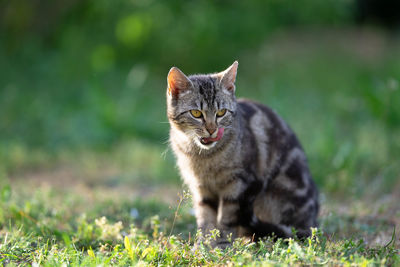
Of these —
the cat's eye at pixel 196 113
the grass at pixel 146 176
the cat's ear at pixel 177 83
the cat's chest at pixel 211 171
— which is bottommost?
the grass at pixel 146 176

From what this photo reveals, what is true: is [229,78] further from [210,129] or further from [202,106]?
[210,129]

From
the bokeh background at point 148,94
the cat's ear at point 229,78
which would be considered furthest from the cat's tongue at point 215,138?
the bokeh background at point 148,94

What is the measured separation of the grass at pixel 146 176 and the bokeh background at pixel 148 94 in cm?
3

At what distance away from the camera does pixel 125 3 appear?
9.15 metres

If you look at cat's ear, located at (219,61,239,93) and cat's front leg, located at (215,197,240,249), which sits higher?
cat's ear, located at (219,61,239,93)

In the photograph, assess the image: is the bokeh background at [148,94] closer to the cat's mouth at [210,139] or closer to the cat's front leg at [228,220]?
the cat's mouth at [210,139]

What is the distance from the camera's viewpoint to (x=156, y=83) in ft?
32.7

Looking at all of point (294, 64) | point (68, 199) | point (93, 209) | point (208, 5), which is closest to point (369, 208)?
point (93, 209)

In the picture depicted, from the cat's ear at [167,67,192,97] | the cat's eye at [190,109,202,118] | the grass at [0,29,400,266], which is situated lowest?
the grass at [0,29,400,266]

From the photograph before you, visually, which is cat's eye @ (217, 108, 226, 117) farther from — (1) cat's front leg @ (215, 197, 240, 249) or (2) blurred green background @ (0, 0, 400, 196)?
(2) blurred green background @ (0, 0, 400, 196)

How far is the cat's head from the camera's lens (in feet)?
10.9

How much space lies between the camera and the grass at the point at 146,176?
115 inches

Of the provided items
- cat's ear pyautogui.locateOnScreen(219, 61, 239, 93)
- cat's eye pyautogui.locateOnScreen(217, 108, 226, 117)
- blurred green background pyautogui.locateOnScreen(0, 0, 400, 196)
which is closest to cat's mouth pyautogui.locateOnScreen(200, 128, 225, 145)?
cat's eye pyautogui.locateOnScreen(217, 108, 226, 117)

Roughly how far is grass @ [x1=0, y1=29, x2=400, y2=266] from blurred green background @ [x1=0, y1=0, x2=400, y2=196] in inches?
1.1
